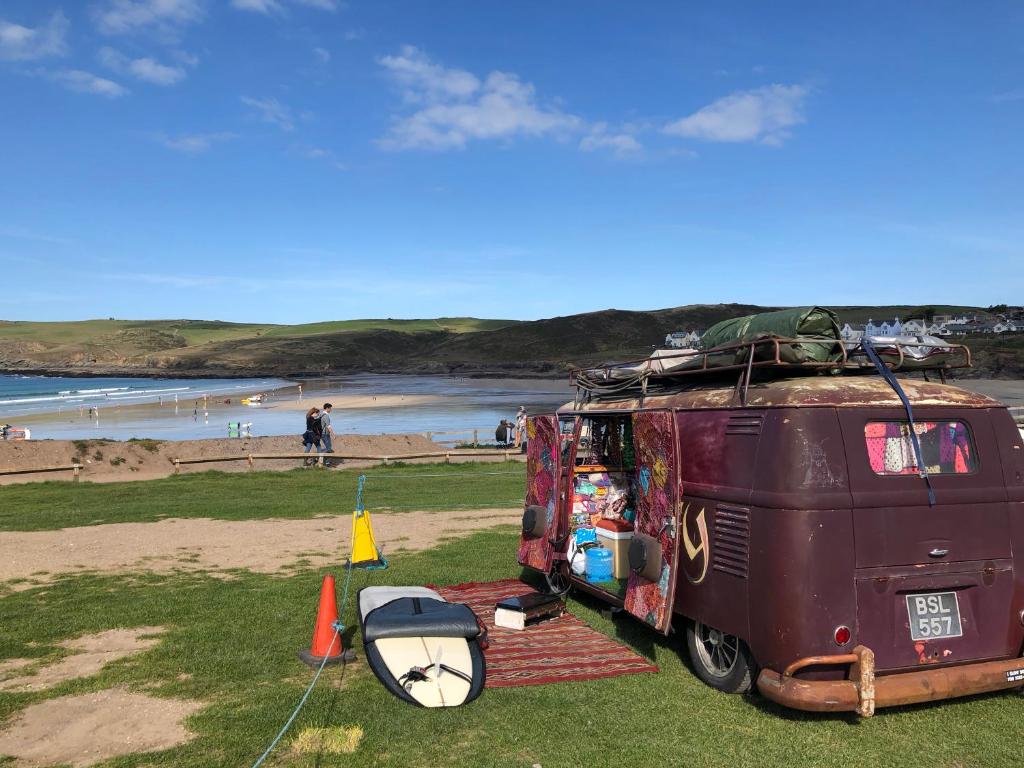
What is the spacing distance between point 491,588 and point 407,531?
4.42m

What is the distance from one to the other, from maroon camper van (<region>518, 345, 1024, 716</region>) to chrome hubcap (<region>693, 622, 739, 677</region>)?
11mm

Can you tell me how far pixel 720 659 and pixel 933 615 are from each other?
5.44 feet

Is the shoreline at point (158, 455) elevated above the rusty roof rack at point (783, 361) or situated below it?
below

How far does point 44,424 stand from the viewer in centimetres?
4938

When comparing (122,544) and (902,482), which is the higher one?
(902,482)

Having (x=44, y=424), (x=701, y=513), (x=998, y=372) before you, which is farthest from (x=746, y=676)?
(x=998, y=372)

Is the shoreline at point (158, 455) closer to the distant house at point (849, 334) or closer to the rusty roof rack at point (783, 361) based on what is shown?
the distant house at point (849, 334)

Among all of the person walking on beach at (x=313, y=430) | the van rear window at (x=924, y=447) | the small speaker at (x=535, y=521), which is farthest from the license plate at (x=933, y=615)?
the person walking on beach at (x=313, y=430)

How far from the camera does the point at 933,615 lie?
531 centimetres

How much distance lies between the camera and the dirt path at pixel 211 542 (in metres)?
11.0

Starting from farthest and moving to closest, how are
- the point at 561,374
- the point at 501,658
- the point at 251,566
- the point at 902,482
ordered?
the point at 561,374 < the point at 251,566 < the point at 501,658 < the point at 902,482

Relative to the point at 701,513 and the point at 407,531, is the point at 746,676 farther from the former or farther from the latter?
the point at 407,531

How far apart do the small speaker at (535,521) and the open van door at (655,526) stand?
86.8 inches

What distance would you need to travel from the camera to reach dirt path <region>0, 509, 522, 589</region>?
1097cm
